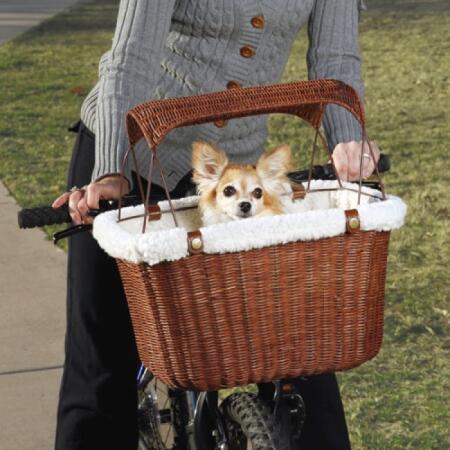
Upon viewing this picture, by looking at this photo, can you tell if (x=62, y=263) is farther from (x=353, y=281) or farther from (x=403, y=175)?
(x=353, y=281)

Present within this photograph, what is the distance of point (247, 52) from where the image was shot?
11.1 feet

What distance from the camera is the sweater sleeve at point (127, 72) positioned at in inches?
122

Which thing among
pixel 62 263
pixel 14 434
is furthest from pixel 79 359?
pixel 62 263

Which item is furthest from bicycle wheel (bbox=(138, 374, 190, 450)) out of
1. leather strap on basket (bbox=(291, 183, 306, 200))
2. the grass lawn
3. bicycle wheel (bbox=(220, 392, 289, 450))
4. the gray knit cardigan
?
the grass lawn

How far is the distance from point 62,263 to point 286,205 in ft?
15.6

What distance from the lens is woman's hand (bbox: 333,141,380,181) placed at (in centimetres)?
315

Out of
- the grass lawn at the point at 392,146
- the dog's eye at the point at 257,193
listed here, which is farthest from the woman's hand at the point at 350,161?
the grass lawn at the point at 392,146

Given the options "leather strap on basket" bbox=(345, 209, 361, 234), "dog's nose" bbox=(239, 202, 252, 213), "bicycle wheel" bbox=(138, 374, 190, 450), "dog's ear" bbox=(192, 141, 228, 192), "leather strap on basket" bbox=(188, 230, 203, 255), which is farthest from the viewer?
"bicycle wheel" bbox=(138, 374, 190, 450)

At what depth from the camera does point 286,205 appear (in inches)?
120

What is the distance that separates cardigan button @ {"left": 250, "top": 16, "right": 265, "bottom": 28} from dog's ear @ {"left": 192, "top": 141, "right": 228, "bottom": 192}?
0.58 metres

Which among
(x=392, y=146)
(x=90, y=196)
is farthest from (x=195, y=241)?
(x=392, y=146)

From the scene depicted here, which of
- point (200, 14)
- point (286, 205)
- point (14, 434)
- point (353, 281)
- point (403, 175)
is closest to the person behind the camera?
point (353, 281)

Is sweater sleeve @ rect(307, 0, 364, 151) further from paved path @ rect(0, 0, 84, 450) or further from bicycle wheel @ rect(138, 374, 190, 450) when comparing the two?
paved path @ rect(0, 0, 84, 450)

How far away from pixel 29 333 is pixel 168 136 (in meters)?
3.32
